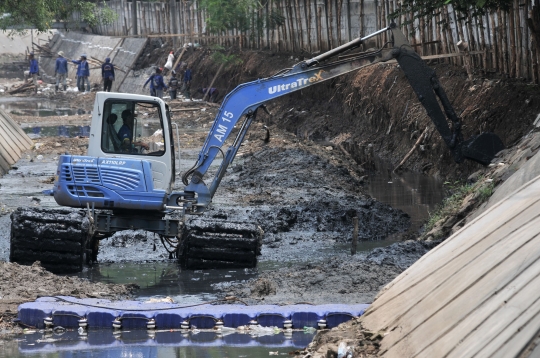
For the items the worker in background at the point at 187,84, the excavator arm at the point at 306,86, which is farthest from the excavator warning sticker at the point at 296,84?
the worker in background at the point at 187,84

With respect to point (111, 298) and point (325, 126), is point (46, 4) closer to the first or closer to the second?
point (325, 126)

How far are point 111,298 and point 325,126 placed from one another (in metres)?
17.2

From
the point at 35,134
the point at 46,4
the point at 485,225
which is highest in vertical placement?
the point at 46,4

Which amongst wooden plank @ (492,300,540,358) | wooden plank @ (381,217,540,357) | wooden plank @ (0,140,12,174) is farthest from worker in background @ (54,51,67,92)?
wooden plank @ (492,300,540,358)

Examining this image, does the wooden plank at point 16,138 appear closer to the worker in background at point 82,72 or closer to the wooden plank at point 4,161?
the wooden plank at point 4,161

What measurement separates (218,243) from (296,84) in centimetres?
341

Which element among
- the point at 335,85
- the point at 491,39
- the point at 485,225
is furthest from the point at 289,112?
the point at 485,225

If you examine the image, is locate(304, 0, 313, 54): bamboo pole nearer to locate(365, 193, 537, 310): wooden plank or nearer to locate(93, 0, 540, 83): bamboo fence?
locate(93, 0, 540, 83): bamboo fence

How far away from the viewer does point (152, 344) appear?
9.34 meters

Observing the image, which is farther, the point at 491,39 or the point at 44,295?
the point at 491,39

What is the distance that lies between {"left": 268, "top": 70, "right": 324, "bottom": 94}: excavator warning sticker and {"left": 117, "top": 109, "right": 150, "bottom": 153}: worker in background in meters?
2.68

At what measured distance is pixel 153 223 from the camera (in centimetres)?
1338

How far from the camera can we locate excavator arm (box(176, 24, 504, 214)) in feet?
48.4

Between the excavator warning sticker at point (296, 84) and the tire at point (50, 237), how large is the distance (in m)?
3.87
